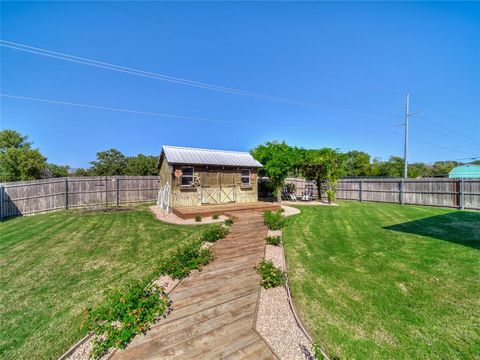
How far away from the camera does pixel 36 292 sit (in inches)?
154

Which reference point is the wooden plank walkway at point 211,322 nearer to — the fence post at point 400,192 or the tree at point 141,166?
the fence post at point 400,192

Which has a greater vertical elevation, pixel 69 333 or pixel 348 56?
pixel 348 56

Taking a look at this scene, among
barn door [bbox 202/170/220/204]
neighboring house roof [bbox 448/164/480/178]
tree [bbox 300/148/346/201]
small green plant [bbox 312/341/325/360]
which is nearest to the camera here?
small green plant [bbox 312/341/325/360]

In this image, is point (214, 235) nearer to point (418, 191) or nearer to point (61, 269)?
point (61, 269)

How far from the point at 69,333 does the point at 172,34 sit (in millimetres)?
14271

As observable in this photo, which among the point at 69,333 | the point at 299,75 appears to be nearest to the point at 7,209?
the point at 69,333

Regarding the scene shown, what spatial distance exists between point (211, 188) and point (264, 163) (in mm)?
4783

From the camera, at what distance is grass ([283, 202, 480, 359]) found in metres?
2.65

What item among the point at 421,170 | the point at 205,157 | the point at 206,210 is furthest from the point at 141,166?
the point at 421,170

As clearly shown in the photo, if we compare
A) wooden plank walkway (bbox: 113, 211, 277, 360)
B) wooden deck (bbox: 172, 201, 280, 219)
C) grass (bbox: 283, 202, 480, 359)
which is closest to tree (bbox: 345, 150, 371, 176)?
wooden deck (bbox: 172, 201, 280, 219)

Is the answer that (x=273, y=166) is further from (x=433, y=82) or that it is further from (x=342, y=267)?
(x=433, y=82)

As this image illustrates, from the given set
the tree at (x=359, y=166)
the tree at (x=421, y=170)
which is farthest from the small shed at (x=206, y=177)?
the tree at (x=421, y=170)

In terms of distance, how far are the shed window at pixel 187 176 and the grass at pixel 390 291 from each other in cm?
681

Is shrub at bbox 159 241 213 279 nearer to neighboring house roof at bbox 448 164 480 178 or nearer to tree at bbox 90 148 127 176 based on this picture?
tree at bbox 90 148 127 176
